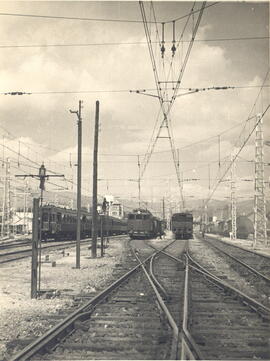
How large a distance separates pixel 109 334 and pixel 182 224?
149 ft

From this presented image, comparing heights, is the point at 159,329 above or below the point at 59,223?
below

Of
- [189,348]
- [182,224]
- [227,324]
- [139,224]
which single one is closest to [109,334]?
[189,348]

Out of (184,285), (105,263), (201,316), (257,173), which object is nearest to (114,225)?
(257,173)

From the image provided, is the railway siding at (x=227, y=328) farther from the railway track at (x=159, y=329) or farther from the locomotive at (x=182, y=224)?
the locomotive at (x=182, y=224)

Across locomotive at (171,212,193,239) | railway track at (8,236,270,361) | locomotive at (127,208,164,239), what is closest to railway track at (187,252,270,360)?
railway track at (8,236,270,361)

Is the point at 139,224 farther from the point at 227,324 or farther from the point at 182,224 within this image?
the point at 227,324

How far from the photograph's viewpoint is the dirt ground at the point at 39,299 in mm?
7395

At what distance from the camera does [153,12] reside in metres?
11.0

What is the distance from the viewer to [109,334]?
6992 millimetres

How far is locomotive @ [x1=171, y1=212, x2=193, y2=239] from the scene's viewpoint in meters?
51.7

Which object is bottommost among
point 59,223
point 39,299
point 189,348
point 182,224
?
point 39,299

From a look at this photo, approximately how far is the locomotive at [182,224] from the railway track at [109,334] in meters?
41.5

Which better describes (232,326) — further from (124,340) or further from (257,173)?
(257,173)

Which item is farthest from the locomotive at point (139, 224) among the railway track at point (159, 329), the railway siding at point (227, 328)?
the railway siding at point (227, 328)
